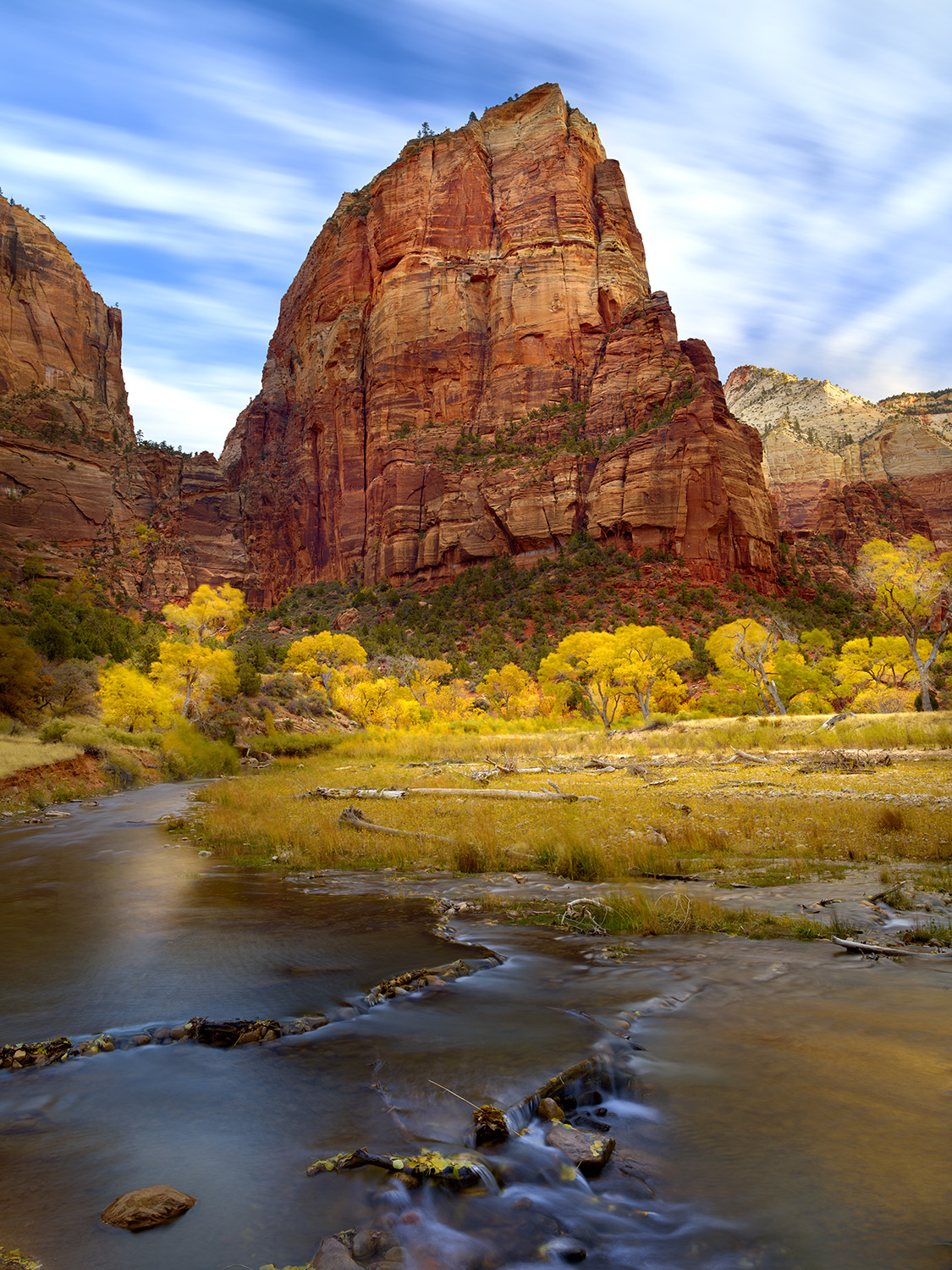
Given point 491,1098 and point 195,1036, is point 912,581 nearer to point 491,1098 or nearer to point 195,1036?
point 491,1098

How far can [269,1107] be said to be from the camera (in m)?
4.25

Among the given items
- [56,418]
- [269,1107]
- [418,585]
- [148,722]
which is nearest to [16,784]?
[148,722]

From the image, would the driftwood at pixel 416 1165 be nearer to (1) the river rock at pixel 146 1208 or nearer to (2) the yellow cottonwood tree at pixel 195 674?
(1) the river rock at pixel 146 1208

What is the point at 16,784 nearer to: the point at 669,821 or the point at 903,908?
the point at 669,821

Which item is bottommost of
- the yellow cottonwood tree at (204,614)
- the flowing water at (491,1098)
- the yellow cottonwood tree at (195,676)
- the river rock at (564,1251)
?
the flowing water at (491,1098)

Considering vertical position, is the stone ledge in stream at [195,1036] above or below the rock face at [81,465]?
below

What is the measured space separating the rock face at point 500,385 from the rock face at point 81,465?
15.7 m

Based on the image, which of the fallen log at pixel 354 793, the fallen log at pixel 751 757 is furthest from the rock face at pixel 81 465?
the fallen log at pixel 751 757

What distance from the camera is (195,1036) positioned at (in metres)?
5.35

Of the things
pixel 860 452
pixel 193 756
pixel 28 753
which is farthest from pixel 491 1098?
pixel 860 452

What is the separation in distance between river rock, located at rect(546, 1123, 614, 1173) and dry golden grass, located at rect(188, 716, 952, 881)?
20.3 feet

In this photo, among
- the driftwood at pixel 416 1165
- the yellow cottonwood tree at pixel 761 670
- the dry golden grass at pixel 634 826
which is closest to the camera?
the driftwood at pixel 416 1165

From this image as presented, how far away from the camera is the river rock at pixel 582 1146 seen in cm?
350

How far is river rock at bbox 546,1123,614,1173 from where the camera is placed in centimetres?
350
